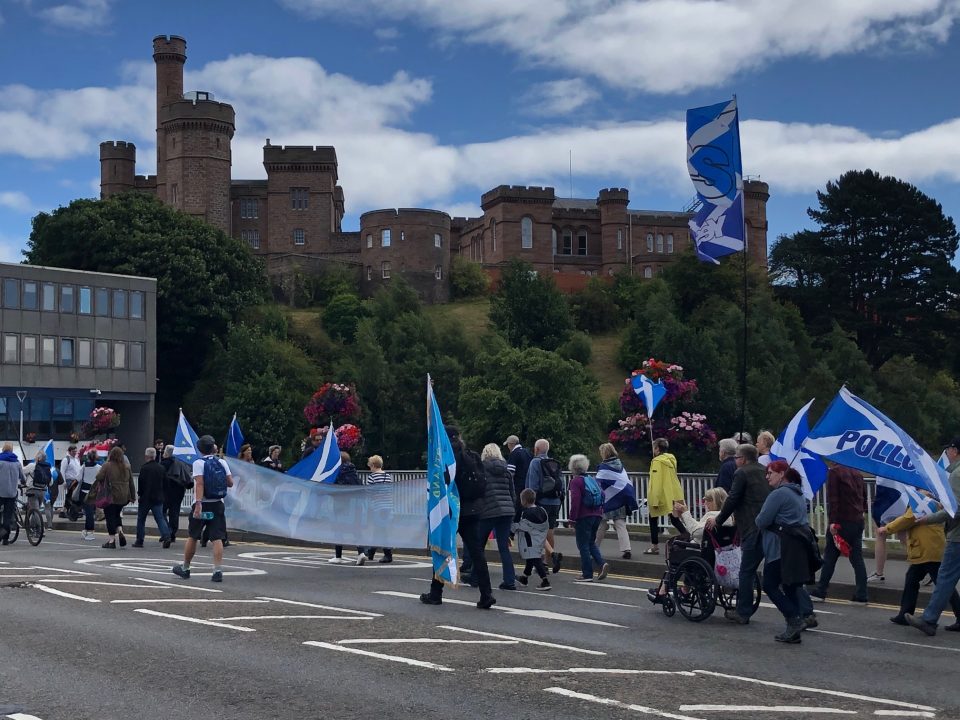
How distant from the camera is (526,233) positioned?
448 ft

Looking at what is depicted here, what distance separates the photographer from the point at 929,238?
92.2 metres

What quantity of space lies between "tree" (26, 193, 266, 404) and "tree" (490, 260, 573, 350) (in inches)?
914

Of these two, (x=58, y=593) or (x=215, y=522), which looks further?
(x=215, y=522)

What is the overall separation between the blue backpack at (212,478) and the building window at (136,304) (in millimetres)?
66392

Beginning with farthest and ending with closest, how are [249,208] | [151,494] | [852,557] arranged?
[249,208] < [151,494] < [852,557]

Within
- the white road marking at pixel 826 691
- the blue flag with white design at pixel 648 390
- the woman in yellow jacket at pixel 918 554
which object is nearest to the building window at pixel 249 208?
the blue flag with white design at pixel 648 390

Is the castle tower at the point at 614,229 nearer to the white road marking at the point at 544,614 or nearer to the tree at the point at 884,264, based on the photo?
the tree at the point at 884,264

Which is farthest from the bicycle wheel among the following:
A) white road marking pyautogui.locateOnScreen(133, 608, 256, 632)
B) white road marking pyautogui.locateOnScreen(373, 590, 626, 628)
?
white road marking pyautogui.locateOnScreen(133, 608, 256, 632)

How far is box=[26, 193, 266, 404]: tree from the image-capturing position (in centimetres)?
8556

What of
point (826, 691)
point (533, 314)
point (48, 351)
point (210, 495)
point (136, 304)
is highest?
point (533, 314)

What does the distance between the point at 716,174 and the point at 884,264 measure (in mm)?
71734

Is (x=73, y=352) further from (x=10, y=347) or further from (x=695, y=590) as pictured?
(x=695, y=590)

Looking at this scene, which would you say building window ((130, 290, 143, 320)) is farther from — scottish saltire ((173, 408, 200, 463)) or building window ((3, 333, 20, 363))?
scottish saltire ((173, 408, 200, 463))

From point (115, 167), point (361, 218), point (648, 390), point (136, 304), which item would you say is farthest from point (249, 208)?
point (648, 390)
